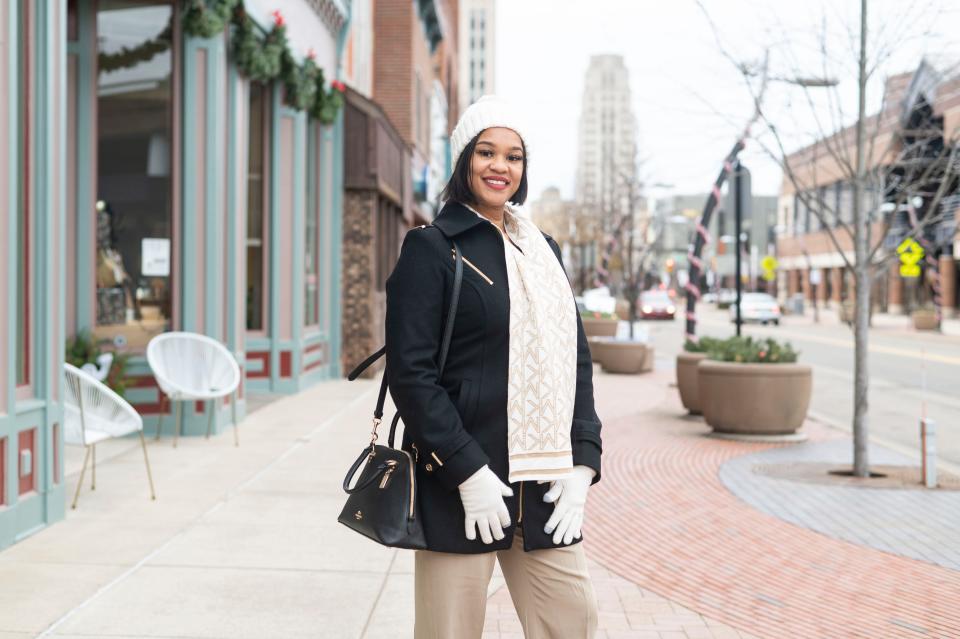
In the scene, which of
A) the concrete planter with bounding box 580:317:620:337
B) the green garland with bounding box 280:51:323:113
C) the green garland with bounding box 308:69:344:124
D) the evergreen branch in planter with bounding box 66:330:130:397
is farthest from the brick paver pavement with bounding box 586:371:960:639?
the concrete planter with bounding box 580:317:620:337

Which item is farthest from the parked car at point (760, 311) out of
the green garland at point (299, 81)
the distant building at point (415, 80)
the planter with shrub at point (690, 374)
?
the green garland at point (299, 81)

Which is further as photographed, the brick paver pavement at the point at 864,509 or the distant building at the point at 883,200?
the distant building at the point at 883,200

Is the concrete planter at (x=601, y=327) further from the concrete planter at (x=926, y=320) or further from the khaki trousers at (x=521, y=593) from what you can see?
the khaki trousers at (x=521, y=593)

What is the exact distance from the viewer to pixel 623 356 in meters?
18.5

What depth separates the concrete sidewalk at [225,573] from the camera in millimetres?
4441

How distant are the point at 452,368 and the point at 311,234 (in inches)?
498

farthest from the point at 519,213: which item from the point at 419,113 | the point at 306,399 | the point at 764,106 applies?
the point at 419,113

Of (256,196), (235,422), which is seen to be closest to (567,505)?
(235,422)

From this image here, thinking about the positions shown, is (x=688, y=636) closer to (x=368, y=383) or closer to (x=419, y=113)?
(x=368, y=383)

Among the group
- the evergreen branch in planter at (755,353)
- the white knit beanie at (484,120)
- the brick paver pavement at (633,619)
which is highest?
the white knit beanie at (484,120)

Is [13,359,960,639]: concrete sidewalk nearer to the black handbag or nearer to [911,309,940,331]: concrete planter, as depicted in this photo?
the black handbag

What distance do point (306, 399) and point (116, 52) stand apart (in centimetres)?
492

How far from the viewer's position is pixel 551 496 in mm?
2627

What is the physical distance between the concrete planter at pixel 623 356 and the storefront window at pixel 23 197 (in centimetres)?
1350
